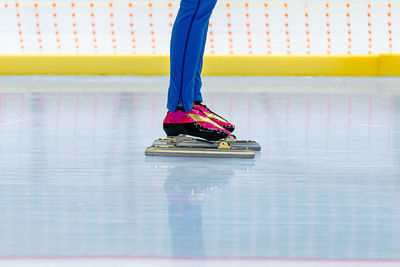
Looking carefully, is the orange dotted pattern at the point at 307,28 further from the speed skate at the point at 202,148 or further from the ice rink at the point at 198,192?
the speed skate at the point at 202,148

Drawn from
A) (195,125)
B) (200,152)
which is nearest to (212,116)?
(195,125)

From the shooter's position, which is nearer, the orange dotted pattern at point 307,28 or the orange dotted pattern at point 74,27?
the orange dotted pattern at point 307,28

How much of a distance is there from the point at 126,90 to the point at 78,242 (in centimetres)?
324

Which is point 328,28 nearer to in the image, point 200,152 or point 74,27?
point 74,27

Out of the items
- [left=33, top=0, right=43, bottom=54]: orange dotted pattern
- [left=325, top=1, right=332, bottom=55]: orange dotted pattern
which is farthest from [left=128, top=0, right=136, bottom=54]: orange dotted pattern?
[left=325, top=1, right=332, bottom=55]: orange dotted pattern

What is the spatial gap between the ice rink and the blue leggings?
→ 227 millimetres

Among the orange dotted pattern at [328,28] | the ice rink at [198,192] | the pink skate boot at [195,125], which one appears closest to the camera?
the ice rink at [198,192]

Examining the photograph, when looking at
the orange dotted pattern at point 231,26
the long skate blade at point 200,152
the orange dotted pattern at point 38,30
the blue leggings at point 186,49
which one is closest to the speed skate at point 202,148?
the long skate blade at point 200,152

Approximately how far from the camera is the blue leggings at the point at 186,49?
88.4 inches

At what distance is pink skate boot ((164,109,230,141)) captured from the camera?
2293mm

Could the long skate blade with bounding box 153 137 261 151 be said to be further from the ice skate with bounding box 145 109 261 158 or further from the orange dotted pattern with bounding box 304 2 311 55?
the orange dotted pattern with bounding box 304 2 311 55

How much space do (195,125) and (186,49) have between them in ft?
0.78

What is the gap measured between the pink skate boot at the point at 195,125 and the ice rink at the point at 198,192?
0.14 meters

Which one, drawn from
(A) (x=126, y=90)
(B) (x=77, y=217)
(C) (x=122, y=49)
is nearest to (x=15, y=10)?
(C) (x=122, y=49)
